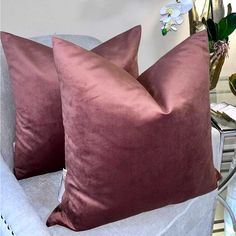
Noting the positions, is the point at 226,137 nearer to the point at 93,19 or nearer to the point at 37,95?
the point at 37,95

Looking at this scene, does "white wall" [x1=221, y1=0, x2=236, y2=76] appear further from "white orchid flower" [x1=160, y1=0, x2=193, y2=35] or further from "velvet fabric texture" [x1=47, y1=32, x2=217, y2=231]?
"velvet fabric texture" [x1=47, y1=32, x2=217, y2=231]

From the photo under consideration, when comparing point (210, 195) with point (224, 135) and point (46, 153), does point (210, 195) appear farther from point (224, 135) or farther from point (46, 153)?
point (46, 153)

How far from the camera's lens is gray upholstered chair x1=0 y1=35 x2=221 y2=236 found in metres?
0.87

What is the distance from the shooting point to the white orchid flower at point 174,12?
4.58 ft

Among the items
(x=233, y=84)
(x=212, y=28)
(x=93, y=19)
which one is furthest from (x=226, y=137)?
(x=93, y=19)

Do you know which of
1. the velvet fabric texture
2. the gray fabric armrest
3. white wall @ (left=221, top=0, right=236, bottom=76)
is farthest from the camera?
white wall @ (left=221, top=0, right=236, bottom=76)

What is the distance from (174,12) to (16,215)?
0.92 m

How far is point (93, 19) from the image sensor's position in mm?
1745

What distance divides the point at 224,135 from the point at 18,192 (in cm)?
76

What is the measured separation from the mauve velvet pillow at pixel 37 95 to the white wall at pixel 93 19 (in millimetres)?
486

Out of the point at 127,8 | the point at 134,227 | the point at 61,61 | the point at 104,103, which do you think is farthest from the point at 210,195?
the point at 127,8

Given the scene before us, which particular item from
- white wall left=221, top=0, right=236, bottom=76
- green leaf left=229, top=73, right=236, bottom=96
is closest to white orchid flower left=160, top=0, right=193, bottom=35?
green leaf left=229, top=73, right=236, bottom=96

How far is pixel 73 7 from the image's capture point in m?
1.69

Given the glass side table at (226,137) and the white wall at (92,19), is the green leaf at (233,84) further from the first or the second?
the white wall at (92,19)
